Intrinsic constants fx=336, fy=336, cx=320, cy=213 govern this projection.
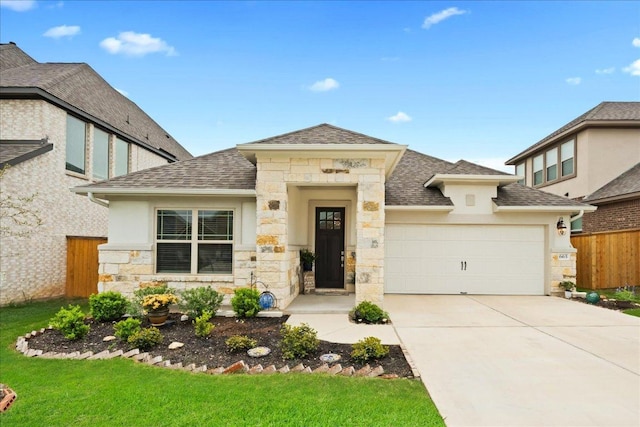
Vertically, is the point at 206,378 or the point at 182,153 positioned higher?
the point at 182,153

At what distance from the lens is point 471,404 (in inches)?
138

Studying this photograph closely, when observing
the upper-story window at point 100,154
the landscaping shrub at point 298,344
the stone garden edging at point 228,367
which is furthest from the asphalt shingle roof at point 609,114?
the upper-story window at point 100,154

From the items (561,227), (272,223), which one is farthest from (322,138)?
(561,227)

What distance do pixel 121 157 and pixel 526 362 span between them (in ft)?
49.0

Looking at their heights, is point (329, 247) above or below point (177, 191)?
below

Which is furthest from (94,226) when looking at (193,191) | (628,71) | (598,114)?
(628,71)

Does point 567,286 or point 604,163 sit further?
point 604,163

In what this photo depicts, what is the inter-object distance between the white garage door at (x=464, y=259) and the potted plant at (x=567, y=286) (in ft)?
1.69

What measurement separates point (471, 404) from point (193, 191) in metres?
6.76

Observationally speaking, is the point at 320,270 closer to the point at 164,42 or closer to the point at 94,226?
the point at 94,226

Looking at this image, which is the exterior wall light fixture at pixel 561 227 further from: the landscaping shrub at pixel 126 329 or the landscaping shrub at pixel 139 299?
the landscaping shrub at pixel 126 329

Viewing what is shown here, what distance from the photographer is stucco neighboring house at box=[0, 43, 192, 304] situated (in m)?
9.16

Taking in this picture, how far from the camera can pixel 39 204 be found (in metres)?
9.68

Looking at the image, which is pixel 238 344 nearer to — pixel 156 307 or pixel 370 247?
pixel 156 307
